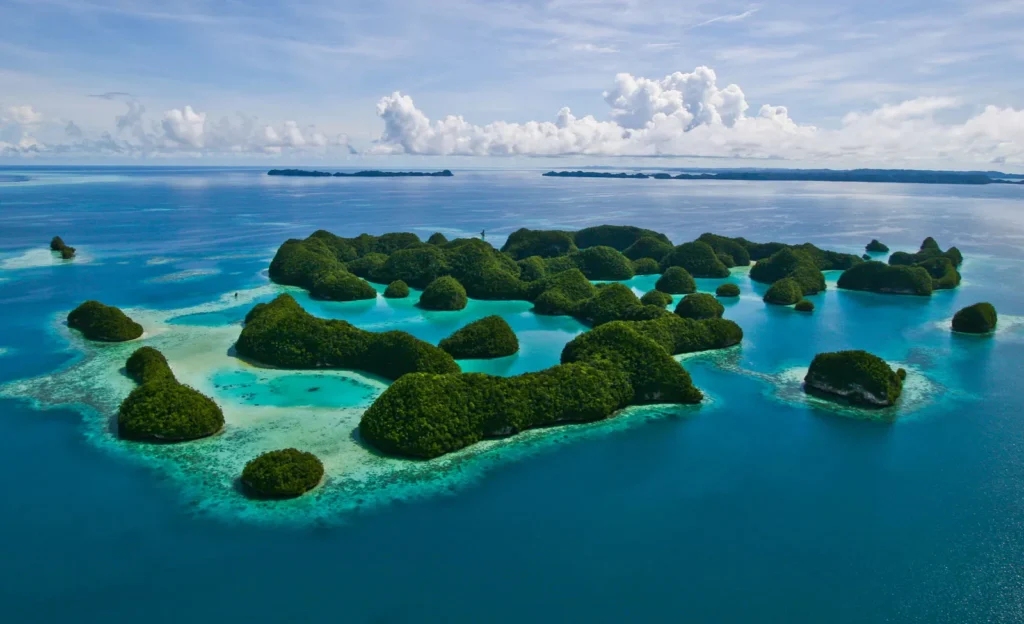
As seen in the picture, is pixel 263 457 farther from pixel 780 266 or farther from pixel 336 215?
→ pixel 336 215

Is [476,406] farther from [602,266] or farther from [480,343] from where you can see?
[602,266]

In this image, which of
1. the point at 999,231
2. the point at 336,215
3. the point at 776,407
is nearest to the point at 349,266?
the point at 776,407

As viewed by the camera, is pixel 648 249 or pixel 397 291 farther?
pixel 648 249

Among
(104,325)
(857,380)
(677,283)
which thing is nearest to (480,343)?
(857,380)

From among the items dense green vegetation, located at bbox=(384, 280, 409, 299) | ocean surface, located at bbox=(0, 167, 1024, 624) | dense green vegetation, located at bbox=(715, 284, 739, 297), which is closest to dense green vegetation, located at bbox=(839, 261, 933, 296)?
dense green vegetation, located at bbox=(715, 284, 739, 297)

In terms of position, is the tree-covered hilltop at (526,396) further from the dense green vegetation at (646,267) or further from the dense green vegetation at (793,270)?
Result: the dense green vegetation at (646,267)
